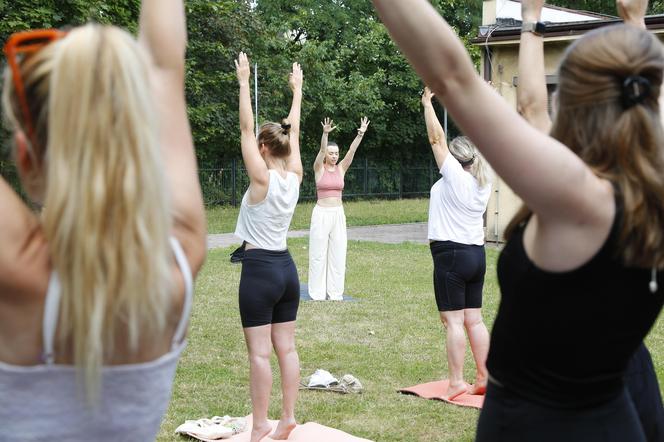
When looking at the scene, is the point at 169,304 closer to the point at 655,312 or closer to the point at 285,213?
the point at 655,312

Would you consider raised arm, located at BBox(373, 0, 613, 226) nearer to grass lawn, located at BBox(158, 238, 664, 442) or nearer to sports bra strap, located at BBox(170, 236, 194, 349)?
sports bra strap, located at BBox(170, 236, 194, 349)

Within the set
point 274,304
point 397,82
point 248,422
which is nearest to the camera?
point 274,304

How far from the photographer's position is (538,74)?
2.75m

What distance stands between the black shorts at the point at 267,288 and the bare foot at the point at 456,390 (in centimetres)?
194

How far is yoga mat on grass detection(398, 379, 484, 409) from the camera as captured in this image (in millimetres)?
7176

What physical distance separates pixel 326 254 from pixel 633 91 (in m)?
10.3

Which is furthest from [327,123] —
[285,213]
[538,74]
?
[538,74]

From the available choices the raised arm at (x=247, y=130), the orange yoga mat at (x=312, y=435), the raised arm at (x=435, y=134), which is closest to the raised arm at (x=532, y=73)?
the raised arm at (x=247, y=130)

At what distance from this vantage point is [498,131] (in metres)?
1.88

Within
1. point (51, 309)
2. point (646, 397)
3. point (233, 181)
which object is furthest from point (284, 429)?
point (233, 181)

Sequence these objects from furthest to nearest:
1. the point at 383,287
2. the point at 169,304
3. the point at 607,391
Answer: the point at 383,287
the point at 607,391
the point at 169,304

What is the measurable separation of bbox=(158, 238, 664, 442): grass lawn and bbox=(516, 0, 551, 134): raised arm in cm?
394

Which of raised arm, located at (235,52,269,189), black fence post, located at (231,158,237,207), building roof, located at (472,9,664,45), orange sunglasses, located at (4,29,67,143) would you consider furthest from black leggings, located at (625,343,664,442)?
black fence post, located at (231,158,237,207)

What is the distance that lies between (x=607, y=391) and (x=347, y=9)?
38.3 m
